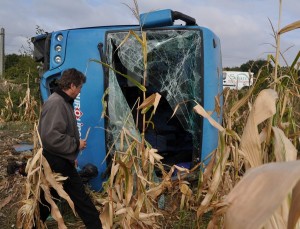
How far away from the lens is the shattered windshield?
4.16 m

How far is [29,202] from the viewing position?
3174 millimetres

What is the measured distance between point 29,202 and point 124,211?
907 mm

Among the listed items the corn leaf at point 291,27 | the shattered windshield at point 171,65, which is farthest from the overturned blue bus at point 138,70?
the corn leaf at point 291,27

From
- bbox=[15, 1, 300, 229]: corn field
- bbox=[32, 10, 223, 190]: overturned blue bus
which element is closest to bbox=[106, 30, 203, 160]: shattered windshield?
bbox=[32, 10, 223, 190]: overturned blue bus

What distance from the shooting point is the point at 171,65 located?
432 cm

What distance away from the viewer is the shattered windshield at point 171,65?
416 cm

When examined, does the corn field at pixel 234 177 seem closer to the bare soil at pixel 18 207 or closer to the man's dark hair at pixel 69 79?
the bare soil at pixel 18 207

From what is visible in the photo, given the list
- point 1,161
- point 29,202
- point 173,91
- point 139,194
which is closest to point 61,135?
point 29,202

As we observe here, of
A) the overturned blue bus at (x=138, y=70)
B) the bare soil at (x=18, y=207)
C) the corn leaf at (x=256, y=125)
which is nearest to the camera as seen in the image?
the corn leaf at (x=256, y=125)

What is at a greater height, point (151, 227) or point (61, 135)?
point (61, 135)

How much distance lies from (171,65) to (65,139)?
5.31 ft

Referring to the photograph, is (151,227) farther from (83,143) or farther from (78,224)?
(78,224)

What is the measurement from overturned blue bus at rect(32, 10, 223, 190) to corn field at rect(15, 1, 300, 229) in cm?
42

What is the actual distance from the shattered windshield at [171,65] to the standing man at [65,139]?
839 mm
